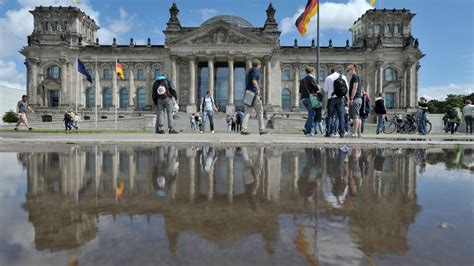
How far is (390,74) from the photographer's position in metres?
59.9

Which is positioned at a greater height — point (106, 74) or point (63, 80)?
point (106, 74)

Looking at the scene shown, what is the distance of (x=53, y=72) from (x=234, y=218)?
220ft

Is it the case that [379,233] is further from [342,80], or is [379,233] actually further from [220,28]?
[220,28]

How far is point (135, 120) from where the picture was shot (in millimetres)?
39094

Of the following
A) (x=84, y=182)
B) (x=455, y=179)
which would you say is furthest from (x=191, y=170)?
(x=455, y=179)

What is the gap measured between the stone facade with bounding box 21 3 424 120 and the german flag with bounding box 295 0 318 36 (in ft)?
108

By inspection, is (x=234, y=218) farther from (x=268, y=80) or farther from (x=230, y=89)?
(x=268, y=80)

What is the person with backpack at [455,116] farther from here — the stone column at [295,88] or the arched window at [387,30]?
the arched window at [387,30]

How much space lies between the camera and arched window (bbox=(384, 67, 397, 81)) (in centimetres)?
5970

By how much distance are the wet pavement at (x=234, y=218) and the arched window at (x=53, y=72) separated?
6341 cm

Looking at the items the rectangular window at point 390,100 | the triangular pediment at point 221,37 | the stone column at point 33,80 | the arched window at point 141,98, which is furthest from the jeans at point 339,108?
the stone column at point 33,80

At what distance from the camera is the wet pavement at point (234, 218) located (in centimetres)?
162

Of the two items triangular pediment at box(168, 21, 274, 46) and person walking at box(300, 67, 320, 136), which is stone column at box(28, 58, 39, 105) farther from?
person walking at box(300, 67, 320, 136)

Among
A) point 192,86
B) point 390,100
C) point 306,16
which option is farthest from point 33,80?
point 390,100
